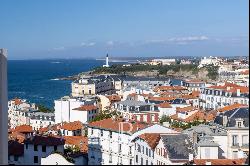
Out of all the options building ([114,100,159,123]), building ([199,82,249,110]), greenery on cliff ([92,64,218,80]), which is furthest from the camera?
greenery on cliff ([92,64,218,80])

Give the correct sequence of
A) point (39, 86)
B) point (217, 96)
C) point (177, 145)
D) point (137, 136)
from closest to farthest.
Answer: point (177, 145), point (137, 136), point (217, 96), point (39, 86)

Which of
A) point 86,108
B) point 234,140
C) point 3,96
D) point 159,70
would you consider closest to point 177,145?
point 234,140

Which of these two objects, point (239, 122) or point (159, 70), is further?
point (159, 70)

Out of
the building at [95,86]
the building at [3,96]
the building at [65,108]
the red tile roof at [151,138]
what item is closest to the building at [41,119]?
the building at [65,108]

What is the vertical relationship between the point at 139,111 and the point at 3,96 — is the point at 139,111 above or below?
below

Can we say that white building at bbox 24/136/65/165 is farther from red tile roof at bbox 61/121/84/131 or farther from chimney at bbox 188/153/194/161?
red tile roof at bbox 61/121/84/131

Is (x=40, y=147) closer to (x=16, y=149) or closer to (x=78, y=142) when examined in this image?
(x=16, y=149)

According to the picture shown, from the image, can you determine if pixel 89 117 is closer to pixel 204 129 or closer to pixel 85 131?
pixel 85 131

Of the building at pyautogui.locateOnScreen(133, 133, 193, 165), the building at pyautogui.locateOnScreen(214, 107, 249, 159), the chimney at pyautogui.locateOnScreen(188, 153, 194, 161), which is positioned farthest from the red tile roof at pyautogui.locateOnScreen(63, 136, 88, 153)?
the chimney at pyautogui.locateOnScreen(188, 153, 194, 161)

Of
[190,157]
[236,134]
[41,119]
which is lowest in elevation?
[41,119]

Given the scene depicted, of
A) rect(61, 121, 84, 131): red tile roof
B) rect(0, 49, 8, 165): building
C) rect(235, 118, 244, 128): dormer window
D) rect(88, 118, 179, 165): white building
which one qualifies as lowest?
rect(61, 121, 84, 131): red tile roof
